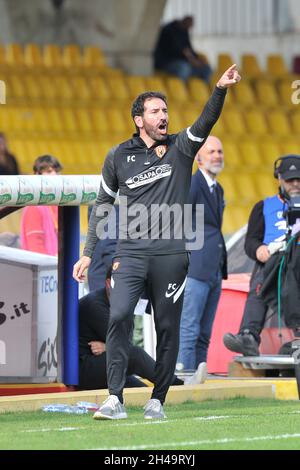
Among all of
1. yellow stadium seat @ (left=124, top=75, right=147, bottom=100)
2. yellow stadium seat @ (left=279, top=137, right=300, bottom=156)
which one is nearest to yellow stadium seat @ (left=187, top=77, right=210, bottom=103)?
yellow stadium seat @ (left=124, top=75, right=147, bottom=100)

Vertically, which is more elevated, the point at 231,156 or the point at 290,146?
the point at 290,146

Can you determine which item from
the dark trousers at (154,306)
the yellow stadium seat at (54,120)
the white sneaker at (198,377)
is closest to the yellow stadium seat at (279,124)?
the yellow stadium seat at (54,120)

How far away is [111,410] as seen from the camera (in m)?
8.49

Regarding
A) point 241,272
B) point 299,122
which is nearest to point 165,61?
point 299,122

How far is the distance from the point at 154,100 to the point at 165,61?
1647cm

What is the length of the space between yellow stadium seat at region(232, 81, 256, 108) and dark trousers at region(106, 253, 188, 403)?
52.2 ft

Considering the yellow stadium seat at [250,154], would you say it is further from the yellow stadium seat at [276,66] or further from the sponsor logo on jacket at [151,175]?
the sponsor logo on jacket at [151,175]

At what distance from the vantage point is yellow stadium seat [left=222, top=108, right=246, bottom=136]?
76.3ft

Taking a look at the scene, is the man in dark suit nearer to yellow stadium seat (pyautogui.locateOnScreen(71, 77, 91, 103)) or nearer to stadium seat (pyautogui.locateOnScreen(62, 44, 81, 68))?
yellow stadium seat (pyautogui.locateOnScreen(71, 77, 91, 103))

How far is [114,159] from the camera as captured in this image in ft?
28.6

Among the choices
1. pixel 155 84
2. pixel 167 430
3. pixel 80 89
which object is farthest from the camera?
pixel 155 84

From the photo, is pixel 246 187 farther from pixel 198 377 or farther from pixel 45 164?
pixel 198 377

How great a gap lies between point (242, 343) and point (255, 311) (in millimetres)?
293

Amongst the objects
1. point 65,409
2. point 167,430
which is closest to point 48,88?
point 65,409
